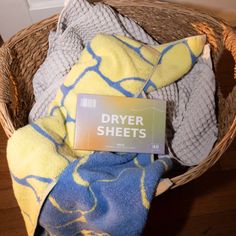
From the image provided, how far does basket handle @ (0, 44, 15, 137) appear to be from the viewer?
24.8 inches

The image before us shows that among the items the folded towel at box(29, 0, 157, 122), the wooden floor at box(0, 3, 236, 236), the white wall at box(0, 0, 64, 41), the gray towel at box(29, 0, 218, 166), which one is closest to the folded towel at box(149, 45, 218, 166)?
the gray towel at box(29, 0, 218, 166)

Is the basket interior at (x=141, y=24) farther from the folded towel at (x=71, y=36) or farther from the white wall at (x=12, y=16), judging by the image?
the white wall at (x=12, y=16)

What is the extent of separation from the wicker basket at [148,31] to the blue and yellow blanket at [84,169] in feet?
0.39

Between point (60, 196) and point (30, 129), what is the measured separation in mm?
145

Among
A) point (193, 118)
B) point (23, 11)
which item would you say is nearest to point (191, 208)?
point (193, 118)

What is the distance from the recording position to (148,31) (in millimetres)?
883

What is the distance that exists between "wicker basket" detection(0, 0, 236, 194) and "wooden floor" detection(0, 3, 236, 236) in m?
0.29

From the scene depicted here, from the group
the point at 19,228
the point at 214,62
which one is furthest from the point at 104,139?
the point at 19,228

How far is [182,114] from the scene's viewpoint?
77 centimetres

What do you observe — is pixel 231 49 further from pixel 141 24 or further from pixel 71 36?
pixel 71 36

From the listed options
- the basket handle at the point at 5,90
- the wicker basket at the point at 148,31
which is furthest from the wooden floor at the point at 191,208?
the basket handle at the point at 5,90

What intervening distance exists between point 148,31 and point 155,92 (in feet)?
→ 0.76

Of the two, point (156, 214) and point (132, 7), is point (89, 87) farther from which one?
point (156, 214)

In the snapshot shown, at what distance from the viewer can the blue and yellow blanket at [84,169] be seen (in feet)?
1.89
